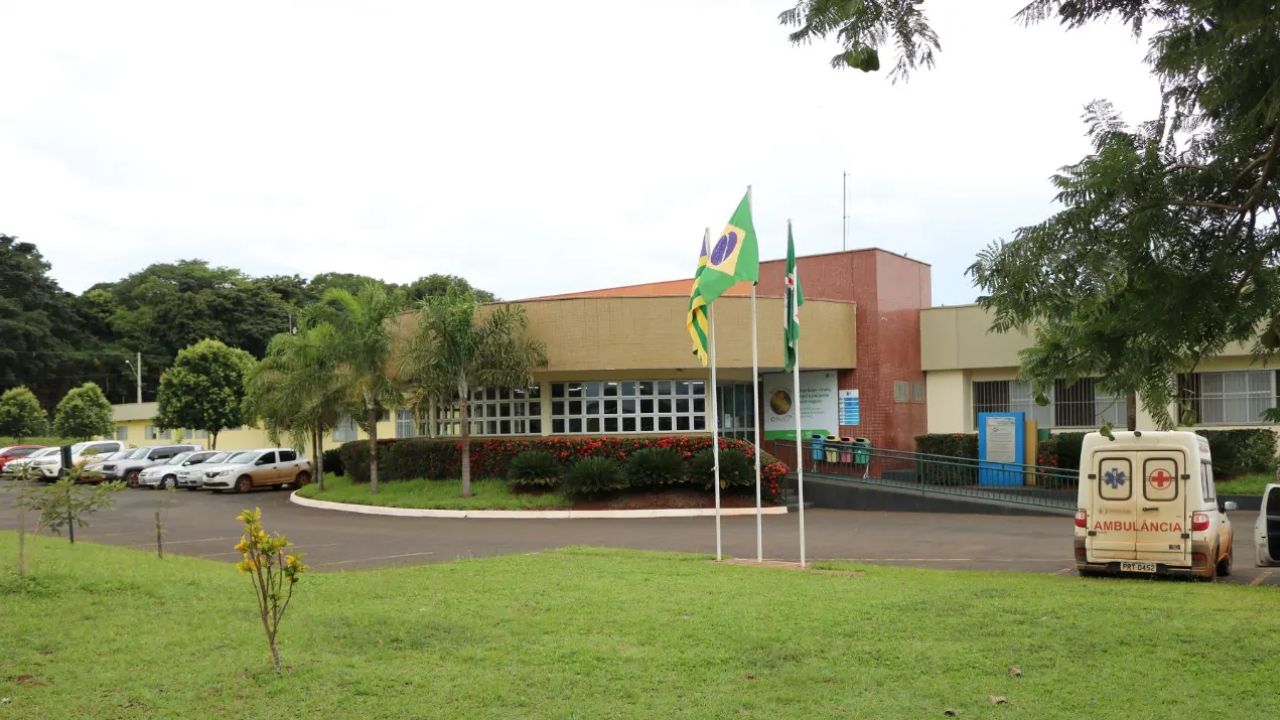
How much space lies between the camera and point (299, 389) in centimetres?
2972

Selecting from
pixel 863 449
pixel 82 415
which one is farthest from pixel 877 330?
pixel 82 415

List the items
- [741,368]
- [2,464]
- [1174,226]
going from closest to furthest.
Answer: [1174,226], [741,368], [2,464]

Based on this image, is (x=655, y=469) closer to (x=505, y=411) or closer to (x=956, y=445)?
(x=505, y=411)

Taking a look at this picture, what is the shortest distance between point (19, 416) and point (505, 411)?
3902 centimetres

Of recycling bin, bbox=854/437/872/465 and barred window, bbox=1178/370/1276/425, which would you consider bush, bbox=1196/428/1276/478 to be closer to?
barred window, bbox=1178/370/1276/425

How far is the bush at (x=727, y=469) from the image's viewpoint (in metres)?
25.0

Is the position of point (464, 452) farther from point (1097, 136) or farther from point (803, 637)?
point (1097, 136)

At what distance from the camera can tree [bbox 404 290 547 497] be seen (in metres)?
25.5

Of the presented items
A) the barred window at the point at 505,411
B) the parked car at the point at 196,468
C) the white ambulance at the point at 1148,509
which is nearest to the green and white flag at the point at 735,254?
the white ambulance at the point at 1148,509

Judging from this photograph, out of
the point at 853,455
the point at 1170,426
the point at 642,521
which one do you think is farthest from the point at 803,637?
the point at 853,455

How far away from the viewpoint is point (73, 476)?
46.3 feet

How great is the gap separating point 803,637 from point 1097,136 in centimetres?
407

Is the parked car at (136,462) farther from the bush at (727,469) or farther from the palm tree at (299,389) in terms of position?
the bush at (727,469)

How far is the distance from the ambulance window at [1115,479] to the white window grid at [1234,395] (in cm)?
1762
